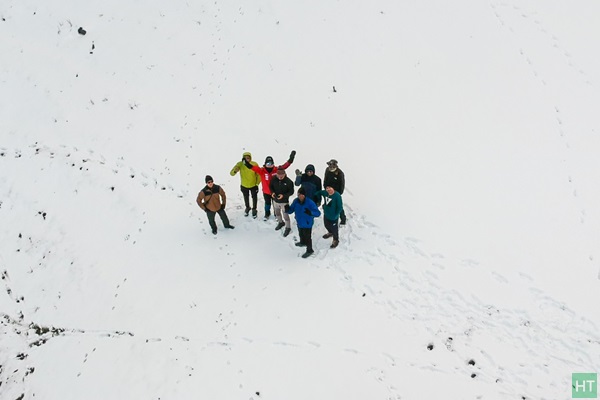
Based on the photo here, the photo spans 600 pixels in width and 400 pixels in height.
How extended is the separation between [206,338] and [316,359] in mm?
2615

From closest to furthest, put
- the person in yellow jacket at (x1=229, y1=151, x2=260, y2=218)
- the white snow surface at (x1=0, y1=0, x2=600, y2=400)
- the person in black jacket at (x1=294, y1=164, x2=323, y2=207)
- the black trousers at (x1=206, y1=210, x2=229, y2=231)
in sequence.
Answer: the white snow surface at (x1=0, y1=0, x2=600, y2=400), the person in black jacket at (x1=294, y1=164, x2=323, y2=207), the person in yellow jacket at (x1=229, y1=151, x2=260, y2=218), the black trousers at (x1=206, y1=210, x2=229, y2=231)

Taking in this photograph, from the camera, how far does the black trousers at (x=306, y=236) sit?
10648mm

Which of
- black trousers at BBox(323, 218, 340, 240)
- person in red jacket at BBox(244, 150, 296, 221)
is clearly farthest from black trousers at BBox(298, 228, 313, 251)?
person in red jacket at BBox(244, 150, 296, 221)

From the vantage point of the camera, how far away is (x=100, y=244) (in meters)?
12.4

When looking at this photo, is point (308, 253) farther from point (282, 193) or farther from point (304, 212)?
→ point (282, 193)

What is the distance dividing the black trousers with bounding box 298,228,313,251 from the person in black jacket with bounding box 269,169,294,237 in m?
0.72

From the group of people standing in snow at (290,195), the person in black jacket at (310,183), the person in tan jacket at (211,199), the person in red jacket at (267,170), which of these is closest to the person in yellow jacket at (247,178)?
the group of people standing in snow at (290,195)

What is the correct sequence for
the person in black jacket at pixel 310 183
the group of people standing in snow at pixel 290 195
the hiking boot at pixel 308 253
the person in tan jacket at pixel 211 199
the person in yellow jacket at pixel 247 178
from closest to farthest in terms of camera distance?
the group of people standing in snow at pixel 290 195 < the person in black jacket at pixel 310 183 < the hiking boot at pixel 308 253 < the person in tan jacket at pixel 211 199 < the person in yellow jacket at pixel 247 178

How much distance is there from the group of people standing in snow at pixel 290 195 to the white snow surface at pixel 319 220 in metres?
0.57

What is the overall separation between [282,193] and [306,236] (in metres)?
1.30

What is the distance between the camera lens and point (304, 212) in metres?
10.3

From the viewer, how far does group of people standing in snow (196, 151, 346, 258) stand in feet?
33.7

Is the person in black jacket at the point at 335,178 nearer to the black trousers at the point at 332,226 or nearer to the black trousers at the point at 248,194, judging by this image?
the black trousers at the point at 332,226

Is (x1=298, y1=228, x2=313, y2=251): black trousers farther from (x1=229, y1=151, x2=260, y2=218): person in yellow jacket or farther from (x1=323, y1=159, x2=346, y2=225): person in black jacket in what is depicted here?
(x1=229, y1=151, x2=260, y2=218): person in yellow jacket
